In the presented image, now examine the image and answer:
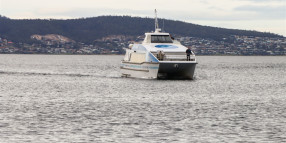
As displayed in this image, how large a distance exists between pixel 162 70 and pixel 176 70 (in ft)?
4.77

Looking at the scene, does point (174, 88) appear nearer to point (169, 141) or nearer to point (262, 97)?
point (262, 97)

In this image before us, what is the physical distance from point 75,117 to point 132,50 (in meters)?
34.2

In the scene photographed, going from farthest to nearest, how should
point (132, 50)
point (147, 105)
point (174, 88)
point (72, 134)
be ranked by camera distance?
point (132, 50) → point (174, 88) → point (147, 105) → point (72, 134)

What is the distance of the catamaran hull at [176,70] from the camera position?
191 feet

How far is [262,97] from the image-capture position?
46.0 metres

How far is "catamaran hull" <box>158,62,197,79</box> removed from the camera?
5834cm

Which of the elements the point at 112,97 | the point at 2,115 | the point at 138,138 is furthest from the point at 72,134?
the point at 112,97

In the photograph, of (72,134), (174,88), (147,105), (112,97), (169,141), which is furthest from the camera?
(174,88)

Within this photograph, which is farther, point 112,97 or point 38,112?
point 112,97

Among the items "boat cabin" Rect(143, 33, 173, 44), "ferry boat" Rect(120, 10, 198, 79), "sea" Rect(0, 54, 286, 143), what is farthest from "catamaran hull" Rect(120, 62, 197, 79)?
"sea" Rect(0, 54, 286, 143)

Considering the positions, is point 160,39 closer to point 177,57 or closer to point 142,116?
→ point 177,57

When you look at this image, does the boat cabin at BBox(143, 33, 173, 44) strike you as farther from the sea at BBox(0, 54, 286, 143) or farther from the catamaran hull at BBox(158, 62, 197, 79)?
the sea at BBox(0, 54, 286, 143)

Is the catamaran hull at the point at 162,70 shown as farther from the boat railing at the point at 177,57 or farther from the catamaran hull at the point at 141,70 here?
the boat railing at the point at 177,57

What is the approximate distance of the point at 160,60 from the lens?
58.5 meters
